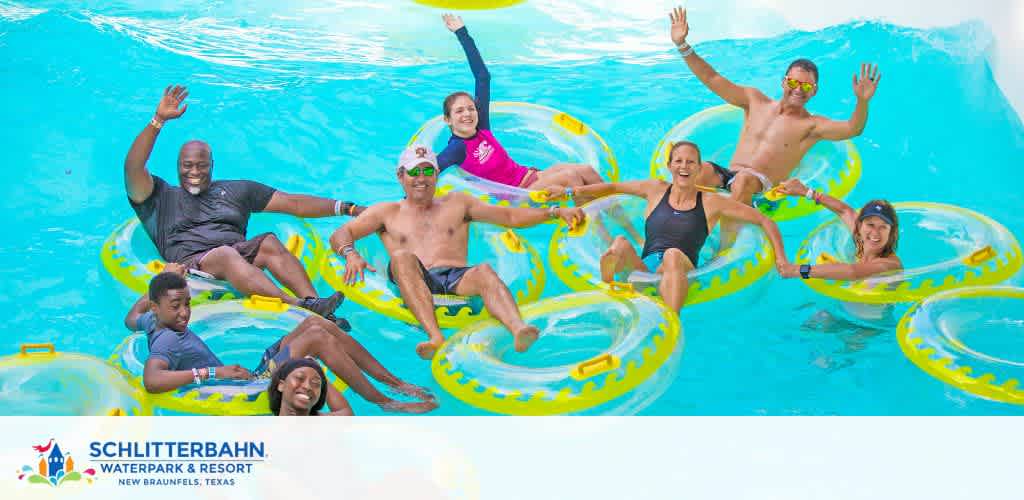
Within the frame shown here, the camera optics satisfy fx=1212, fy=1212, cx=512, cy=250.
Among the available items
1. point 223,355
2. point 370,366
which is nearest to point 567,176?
point 370,366

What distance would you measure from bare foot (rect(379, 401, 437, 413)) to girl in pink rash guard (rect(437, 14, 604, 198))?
927 mm

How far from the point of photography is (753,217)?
13.6 ft

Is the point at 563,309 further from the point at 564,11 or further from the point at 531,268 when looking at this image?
the point at 564,11

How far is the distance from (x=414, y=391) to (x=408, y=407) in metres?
0.06

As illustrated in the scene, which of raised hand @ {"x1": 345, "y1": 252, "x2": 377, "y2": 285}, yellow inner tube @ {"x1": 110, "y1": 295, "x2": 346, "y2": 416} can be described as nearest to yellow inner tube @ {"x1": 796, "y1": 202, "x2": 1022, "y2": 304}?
raised hand @ {"x1": 345, "y1": 252, "x2": 377, "y2": 285}

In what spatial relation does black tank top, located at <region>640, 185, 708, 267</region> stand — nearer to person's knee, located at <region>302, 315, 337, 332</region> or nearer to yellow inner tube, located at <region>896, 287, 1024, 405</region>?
yellow inner tube, located at <region>896, 287, 1024, 405</region>

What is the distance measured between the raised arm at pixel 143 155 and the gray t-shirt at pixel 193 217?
28mm

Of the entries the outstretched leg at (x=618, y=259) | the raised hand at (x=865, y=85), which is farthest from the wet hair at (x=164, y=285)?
the raised hand at (x=865, y=85)

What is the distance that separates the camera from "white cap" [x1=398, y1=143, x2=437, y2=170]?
420cm

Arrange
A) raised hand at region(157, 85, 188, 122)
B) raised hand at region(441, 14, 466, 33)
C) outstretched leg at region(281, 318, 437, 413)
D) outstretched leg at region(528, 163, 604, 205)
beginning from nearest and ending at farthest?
outstretched leg at region(281, 318, 437, 413) → raised hand at region(157, 85, 188, 122) → outstretched leg at region(528, 163, 604, 205) → raised hand at region(441, 14, 466, 33)

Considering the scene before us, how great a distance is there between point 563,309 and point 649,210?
1.68 ft

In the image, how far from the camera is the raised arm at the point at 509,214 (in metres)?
4.21

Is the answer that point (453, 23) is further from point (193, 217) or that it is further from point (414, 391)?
point (414, 391)
